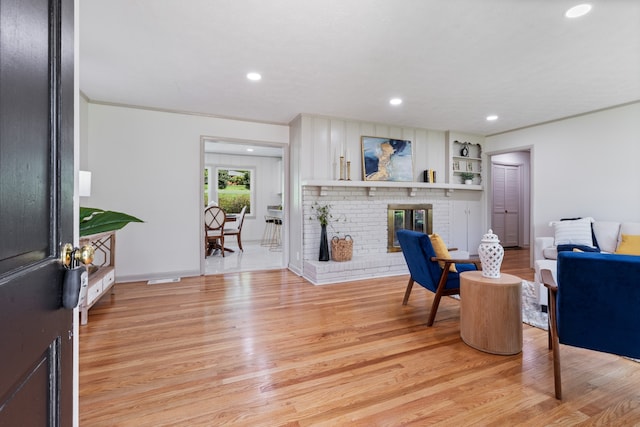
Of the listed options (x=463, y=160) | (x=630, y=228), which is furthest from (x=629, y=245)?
(x=463, y=160)

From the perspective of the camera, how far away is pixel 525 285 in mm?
3785

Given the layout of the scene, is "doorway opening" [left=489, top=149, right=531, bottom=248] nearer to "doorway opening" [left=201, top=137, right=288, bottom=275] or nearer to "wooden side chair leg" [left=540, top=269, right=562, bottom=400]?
"doorway opening" [left=201, top=137, right=288, bottom=275]

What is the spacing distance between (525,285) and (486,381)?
2555mm

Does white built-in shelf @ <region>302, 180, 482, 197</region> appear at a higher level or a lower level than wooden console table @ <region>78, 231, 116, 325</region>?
higher

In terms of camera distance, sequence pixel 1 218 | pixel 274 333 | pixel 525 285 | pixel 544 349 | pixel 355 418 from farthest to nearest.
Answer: pixel 525 285
pixel 274 333
pixel 544 349
pixel 355 418
pixel 1 218

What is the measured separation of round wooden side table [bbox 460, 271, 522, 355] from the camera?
211 cm

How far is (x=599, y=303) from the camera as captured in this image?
5.08ft

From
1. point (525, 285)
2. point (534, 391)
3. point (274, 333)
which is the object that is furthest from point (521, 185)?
point (274, 333)

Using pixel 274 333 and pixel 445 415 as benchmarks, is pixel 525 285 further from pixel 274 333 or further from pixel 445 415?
pixel 274 333

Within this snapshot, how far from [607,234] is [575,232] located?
13.2 inches

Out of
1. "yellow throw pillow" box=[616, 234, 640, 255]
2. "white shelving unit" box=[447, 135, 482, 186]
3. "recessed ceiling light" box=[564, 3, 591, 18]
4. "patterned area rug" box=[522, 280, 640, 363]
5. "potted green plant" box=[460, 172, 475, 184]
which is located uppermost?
"recessed ceiling light" box=[564, 3, 591, 18]

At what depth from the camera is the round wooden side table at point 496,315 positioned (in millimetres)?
2114

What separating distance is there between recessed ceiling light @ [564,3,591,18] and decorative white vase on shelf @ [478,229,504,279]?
5.41ft

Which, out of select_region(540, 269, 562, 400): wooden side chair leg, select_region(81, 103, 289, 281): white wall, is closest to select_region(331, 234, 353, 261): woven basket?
select_region(81, 103, 289, 281): white wall
